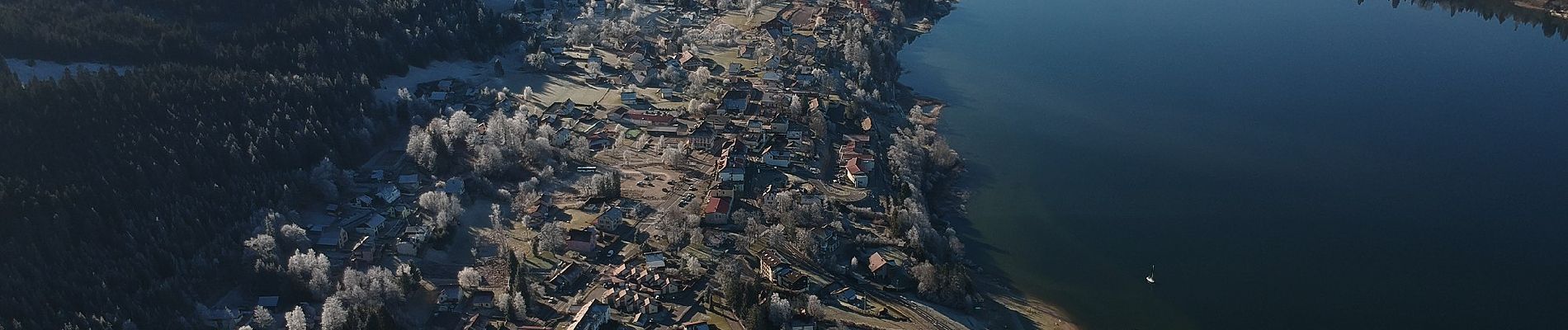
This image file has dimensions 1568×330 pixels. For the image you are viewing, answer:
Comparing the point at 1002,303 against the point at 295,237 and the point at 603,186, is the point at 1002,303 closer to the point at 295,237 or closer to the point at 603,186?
the point at 603,186

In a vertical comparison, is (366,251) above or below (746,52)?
above

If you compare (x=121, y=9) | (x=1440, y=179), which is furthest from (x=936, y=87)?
(x=121, y=9)

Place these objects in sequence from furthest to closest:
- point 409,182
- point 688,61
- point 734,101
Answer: point 688,61
point 734,101
point 409,182

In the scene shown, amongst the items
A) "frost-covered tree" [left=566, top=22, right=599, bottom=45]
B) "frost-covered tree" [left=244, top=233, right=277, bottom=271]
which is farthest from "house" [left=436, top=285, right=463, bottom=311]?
"frost-covered tree" [left=566, top=22, right=599, bottom=45]

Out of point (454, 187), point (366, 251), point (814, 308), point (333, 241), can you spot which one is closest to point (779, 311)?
point (814, 308)

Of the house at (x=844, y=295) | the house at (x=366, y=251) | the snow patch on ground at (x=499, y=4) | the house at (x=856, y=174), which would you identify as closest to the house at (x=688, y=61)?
the snow patch on ground at (x=499, y=4)

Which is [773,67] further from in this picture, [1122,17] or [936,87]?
[1122,17]
